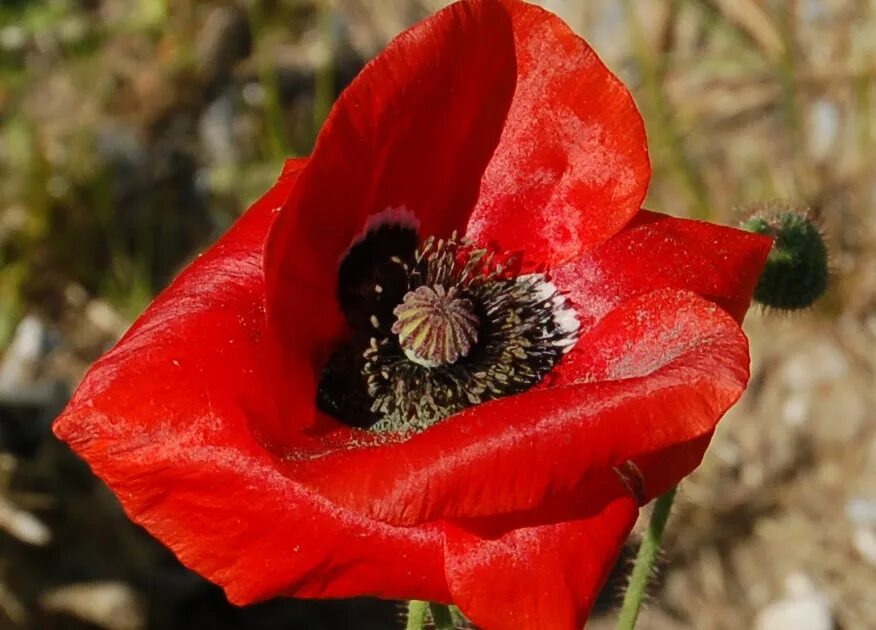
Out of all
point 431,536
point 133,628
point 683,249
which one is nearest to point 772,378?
point 133,628

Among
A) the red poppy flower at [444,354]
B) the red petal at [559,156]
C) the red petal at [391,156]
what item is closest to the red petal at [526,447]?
the red poppy flower at [444,354]

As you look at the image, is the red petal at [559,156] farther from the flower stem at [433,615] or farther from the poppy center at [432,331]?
the flower stem at [433,615]

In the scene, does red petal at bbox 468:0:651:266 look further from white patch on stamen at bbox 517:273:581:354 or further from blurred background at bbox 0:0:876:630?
blurred background at bbox 0:0:876:630

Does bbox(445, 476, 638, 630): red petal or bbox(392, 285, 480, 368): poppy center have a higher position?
bbox(392, 285, 480, 368): poppy center

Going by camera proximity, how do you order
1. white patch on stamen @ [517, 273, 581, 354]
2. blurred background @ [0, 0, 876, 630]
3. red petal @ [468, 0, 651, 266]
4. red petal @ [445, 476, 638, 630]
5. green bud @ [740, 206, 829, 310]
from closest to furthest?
red petal @ [445, 476, 638, 630] < red petal @ [468, 0, 651, 266] < white patch on stamen @ [517, 273, 581, 354] < green bud @ [740, 206, 829, 310] < blurred background @ [0, 0, 876, 630]

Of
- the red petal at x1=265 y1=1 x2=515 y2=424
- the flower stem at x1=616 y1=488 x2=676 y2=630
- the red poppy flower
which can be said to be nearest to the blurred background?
the flower stem at x1=616 y1=488 x2=676 y2=630

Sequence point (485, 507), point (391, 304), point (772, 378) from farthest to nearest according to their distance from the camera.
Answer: point (772, 378)
point (391, 304)
point (485, 507)

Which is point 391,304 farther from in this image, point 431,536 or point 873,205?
point 873,205
